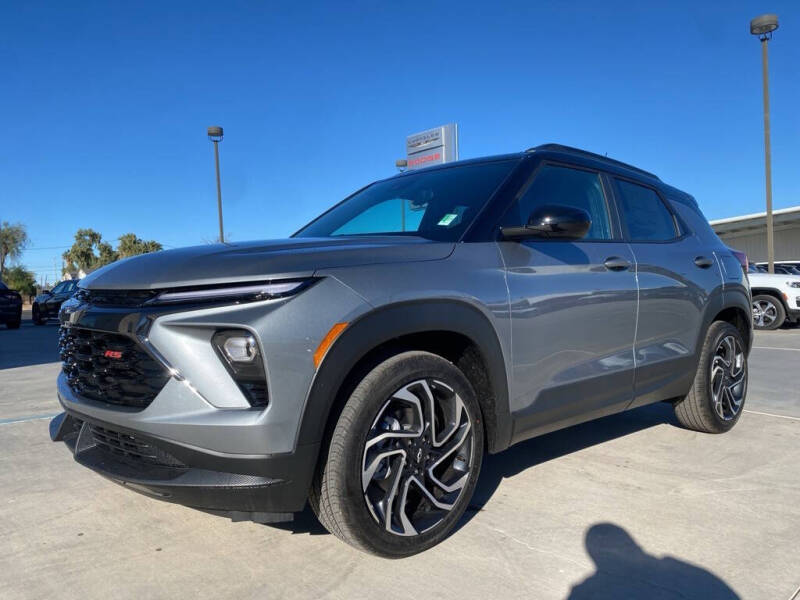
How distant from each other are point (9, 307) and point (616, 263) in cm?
1999

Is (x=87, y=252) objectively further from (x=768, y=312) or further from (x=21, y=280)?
(x=768, y=312)

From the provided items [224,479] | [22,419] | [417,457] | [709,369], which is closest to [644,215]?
[709,369]

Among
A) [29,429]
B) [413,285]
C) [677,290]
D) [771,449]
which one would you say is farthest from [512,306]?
[29,429]

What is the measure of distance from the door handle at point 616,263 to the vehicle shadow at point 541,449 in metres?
1.22

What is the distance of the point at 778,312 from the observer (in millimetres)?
12570

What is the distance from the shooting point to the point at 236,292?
6.95ft

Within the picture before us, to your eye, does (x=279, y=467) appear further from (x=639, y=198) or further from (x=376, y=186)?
(x=639, y=198)

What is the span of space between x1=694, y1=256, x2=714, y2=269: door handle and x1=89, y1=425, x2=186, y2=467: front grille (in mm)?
3470

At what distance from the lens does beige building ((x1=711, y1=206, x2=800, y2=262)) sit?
95.6 ft

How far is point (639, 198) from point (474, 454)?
2270 millimetres

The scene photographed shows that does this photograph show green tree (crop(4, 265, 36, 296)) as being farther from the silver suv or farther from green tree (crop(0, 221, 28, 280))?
the silver suv

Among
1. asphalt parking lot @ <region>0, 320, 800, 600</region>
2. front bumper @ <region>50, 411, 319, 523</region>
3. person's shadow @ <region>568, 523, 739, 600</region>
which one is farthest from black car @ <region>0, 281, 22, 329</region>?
person's shadow @ <region>568, 523, 739, 600</region>

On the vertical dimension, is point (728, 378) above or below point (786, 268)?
below

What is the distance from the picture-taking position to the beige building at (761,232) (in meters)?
29.1
